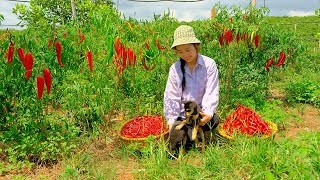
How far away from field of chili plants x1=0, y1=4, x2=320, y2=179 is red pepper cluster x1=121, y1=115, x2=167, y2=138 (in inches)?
5.8

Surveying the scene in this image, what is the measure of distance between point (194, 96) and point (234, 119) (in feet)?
1.79

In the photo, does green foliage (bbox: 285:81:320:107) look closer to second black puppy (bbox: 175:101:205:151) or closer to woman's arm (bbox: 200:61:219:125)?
woman's arm (bbox: 200:61:219:125)

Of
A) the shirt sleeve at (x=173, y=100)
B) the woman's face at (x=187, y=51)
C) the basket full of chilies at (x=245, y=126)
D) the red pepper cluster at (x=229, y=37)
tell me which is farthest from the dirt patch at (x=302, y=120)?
the woman's face at (x=187, y=51)

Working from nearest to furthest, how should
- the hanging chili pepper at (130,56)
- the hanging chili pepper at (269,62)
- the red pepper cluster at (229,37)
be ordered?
the hanging chili pepper at (130,56)
the red pepper cluster at (229,37)
the hanging chili pepper at (269,62)

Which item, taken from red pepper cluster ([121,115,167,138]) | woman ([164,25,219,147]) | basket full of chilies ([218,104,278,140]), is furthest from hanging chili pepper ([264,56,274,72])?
red pepper cluster ([121,115,167,138])

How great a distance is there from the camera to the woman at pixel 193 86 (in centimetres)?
319

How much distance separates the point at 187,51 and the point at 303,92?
301 centimetres

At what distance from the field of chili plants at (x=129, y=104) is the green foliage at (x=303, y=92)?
0.06 feet

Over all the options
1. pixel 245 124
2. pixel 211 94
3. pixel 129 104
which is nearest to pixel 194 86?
pixel 211 94

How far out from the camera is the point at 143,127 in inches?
140

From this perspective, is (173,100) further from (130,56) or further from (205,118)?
(130,56)

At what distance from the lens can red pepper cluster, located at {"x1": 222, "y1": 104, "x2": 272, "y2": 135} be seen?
3370 millimetres

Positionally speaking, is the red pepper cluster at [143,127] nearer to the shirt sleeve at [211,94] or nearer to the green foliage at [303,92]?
the shirt sleeve at [211,94]

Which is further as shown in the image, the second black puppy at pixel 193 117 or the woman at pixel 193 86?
the woman at pixel 193 86
